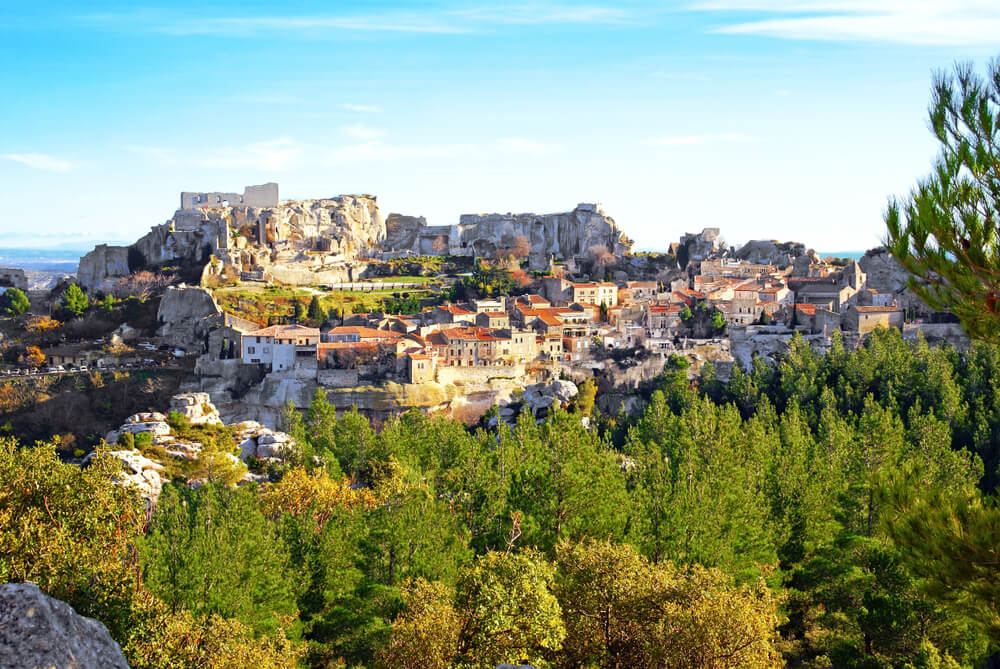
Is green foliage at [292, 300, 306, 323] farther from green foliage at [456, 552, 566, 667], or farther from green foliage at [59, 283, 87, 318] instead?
green foliage at [456, 552, 566, 667]

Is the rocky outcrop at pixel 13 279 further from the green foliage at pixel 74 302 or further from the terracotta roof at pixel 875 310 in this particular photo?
the terracotta roof at pixel 875 310

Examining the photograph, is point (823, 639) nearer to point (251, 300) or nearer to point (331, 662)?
point (331, 662)

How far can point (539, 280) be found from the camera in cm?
6869

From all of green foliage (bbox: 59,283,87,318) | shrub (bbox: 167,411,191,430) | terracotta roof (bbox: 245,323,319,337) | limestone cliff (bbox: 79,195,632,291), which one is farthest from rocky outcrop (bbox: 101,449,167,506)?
limestone cliff (bbox: 79,195,632,291)

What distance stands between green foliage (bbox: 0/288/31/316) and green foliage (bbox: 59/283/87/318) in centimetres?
246

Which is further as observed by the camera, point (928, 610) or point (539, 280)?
point (539, 280)

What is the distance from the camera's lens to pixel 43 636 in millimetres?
7969

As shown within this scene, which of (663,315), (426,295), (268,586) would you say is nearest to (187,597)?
(268,586)

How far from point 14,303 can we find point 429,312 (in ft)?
96.5

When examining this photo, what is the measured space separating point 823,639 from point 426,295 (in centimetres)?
5030

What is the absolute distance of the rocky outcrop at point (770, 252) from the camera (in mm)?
74625

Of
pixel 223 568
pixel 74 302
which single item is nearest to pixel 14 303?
pixel 74 302

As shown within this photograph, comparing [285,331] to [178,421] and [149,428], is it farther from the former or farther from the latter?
[149,428]

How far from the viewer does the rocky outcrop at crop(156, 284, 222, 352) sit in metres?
56.6
